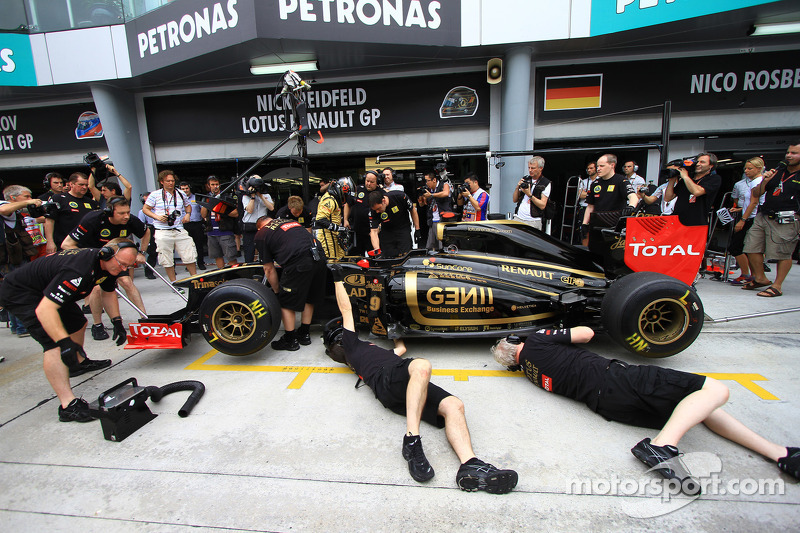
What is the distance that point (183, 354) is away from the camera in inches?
148

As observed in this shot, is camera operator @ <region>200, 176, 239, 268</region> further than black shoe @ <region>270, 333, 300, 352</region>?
Yes

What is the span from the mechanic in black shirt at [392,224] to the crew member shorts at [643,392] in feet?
12.2

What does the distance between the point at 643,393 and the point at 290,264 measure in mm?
2966

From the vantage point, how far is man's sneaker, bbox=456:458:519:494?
72.0 inches

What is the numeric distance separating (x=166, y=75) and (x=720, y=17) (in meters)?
11.2

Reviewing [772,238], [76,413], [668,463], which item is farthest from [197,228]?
[772,238]

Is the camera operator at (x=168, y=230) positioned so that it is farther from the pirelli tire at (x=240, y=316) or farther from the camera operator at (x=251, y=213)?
the pirelli tire at (x=240, y=316)

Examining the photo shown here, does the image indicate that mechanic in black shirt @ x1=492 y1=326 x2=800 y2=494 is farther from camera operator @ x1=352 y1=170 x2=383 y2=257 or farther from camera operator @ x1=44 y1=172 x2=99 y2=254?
camera operator @ x1=44 y1=172 x2=99 y2=254

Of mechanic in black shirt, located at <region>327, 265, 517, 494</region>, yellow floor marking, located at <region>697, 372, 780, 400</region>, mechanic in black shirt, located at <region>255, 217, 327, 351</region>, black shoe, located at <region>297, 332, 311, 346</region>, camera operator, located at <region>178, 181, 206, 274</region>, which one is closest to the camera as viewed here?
mechanic in black shirt, located at <region>327, 265, 517, 494</region>

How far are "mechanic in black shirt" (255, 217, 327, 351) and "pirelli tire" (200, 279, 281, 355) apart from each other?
285 mm

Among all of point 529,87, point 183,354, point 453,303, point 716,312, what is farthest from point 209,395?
point 529,87

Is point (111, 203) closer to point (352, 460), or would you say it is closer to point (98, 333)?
point (98, 333)

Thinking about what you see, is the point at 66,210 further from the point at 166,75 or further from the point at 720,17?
the point at 720,17

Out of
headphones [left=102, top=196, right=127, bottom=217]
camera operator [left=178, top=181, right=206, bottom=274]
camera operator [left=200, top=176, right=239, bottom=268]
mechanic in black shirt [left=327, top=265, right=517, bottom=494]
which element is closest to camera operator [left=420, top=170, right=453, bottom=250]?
mechanic in black shirt [left=327, top=265, right=517, bottom=494]
